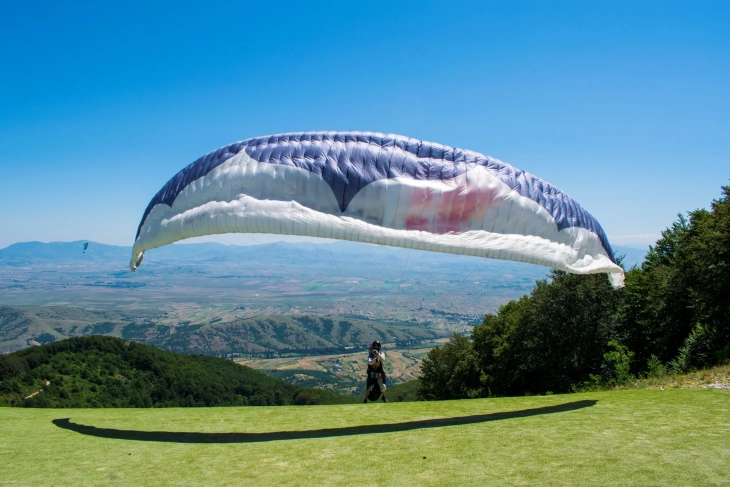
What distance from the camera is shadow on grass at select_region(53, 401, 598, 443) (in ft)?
19.0

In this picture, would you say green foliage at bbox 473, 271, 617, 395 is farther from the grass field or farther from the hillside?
the hillside

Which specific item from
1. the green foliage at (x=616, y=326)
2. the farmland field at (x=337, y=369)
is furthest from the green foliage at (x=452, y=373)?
the farmland field at (x=337, y=369)

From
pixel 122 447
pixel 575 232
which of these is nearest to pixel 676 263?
pixel 575 232

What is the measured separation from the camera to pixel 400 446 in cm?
502

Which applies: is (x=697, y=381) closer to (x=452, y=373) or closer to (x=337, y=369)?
(x=452, y=373)

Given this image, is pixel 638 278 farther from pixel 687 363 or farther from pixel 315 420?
pixel 315 420

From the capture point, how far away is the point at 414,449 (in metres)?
4.86

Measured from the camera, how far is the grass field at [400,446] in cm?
398

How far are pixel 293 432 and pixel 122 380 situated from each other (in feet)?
116

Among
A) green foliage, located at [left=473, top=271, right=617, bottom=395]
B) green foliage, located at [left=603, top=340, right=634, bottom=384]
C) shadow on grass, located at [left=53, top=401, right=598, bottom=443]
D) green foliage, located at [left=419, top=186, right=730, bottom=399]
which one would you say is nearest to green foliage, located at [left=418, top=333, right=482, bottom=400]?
green foliage, located at [left=419, top=186, right=730, bottom=399]

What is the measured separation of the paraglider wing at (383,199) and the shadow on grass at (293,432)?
2345mm

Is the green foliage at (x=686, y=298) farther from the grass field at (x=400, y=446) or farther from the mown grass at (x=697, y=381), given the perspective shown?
the grass field at (x=400, y=446)

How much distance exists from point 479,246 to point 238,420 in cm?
457

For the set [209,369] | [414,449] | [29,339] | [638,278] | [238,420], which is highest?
[638,278]
